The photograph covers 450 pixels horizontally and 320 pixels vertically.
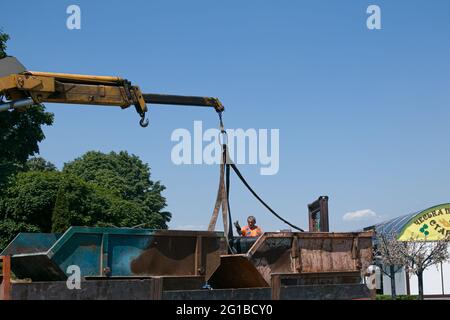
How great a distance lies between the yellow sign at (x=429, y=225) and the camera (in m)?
35.0

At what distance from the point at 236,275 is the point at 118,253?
225 cm

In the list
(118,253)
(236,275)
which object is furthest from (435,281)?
(118,253)

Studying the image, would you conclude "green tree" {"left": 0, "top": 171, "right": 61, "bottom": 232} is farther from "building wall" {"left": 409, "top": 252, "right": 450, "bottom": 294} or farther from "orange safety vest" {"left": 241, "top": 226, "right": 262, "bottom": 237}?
"orange safety vest" {"left": 241, "top": 226, "right": 262, "bottom": 237}

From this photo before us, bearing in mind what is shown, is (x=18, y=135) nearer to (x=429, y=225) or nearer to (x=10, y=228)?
(x=10, y=228)

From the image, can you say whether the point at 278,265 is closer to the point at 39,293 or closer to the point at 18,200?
the point at 39,293

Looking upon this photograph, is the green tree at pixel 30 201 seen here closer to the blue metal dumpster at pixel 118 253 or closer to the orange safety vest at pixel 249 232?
the orange safety vest at pixel 249 232

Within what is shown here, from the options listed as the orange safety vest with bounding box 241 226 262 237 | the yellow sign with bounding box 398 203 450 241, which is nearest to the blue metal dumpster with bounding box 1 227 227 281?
the orange safety vest with bounding box 241 226 262 237

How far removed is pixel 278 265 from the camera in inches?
427

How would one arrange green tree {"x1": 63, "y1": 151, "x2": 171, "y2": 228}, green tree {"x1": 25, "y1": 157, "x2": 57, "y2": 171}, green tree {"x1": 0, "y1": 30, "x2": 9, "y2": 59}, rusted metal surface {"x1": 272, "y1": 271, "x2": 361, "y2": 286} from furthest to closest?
green tree {"x1": 25, "y1": 157, "x2": 57, "y2": 171}, green tree {"x1": 63, "y1": 151, "x2": 171, "y2": 228}, green tree {"x1": 0, "y1": 30, "x2": 9, "y2": 59}, rusted metal surface {"x1": 272, "y1": 271, "x2": 361, "y2": 286}

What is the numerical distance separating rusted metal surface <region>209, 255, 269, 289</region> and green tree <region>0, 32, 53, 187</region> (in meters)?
23.2

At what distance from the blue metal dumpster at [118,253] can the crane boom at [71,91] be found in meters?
2.34

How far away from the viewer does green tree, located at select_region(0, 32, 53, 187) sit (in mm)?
32688
